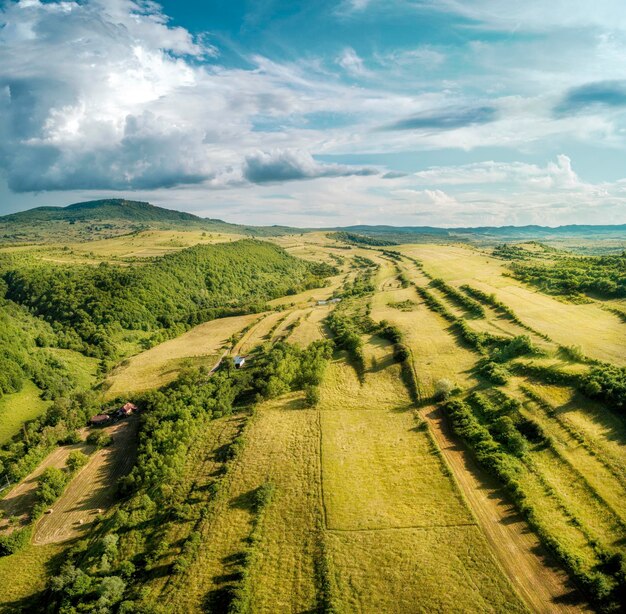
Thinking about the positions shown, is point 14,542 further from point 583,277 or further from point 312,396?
point 583,277

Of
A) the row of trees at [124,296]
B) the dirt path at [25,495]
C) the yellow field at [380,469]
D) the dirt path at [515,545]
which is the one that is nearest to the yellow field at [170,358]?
the row of trees at [124,296]

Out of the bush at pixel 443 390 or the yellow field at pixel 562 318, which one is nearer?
the bush at pixel 443 390

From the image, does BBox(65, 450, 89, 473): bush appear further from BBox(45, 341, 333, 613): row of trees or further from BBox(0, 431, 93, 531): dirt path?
BBox(45, 341, 333, 613): row of trees

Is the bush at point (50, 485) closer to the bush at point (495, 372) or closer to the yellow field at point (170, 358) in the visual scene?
the yellow field at point (170, 358)

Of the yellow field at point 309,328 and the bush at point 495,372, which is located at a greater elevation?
the bush at point 495,372

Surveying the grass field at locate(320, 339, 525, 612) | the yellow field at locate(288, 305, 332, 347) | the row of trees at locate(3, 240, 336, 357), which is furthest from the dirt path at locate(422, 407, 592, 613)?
the row of trees at locate(3, 240, 336, 357)

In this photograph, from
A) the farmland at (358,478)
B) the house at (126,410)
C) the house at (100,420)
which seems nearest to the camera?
the farmland at (358,478)
